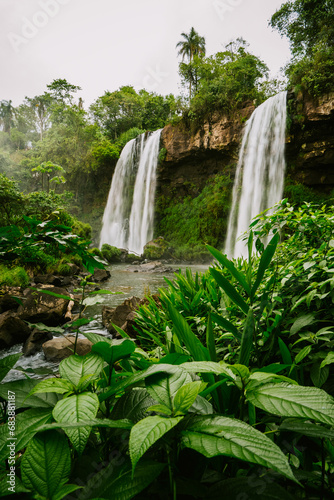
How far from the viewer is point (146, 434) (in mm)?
416

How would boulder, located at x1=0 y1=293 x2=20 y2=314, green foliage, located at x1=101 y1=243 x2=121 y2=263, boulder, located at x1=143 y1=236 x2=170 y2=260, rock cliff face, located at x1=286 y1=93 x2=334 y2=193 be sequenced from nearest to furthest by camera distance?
boulder, located at x1=0 y1=293 x2=20 y2=314 < rock cliff face, located at x1=286 y1=93 x2=334 y2=193 < green foliage, located at x1=101 y1=243 x2=121 y2=263 < boulder, located at x1=143 y1=236 x2=170 y2=260

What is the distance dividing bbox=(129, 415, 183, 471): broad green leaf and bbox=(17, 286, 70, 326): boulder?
444 cm

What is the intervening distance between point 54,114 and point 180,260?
2395 centimetres

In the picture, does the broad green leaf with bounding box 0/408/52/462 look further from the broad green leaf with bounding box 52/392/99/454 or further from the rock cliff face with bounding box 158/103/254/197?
the rock cliff face with bounding box 158/103/254/197

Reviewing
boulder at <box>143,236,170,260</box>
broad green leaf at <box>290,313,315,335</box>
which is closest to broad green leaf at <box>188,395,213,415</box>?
broad green leaf at <box>290,313,315,335</box>

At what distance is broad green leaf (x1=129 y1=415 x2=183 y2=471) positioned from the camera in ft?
1.25

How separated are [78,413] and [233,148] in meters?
18.1

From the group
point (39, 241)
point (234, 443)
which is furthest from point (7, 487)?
point (39, 241)

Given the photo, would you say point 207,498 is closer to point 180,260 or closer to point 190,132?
point 180,260

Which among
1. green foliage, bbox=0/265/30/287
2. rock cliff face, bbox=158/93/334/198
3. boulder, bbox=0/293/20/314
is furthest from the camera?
rock cliff face, bbox=158/93/334/198

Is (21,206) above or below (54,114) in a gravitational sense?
below

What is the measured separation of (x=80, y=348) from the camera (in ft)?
9.80

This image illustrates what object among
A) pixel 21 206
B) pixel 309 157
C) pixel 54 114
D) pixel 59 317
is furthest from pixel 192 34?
pixel 59 317

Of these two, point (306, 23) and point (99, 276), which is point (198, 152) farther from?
point (99, 276)
